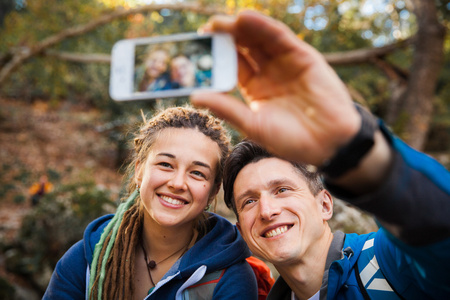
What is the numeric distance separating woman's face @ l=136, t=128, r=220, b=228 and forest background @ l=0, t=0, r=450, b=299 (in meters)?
1.32

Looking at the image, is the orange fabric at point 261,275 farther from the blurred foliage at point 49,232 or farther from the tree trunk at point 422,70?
the tree trunk at point 422,70

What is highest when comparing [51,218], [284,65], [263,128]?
[284,65]

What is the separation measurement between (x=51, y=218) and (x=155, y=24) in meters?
6.42

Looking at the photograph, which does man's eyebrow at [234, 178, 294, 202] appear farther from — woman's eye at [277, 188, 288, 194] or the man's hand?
the man's hand

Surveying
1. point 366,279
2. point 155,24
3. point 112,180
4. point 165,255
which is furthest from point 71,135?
point 366,279

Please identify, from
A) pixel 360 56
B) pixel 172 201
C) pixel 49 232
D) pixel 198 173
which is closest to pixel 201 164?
pixel 198 173

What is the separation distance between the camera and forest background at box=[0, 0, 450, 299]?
5.82 m

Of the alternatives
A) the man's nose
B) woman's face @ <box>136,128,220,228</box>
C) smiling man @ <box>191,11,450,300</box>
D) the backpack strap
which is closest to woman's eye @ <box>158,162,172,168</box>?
woman's face @ <box>136,128,220,228</box>

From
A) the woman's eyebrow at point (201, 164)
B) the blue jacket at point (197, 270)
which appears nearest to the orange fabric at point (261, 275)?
the blue jacket at point (197, 270)

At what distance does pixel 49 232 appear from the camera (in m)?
5.78

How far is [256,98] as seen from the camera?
98 cm

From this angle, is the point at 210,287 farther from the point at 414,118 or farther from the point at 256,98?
the point at 414,118

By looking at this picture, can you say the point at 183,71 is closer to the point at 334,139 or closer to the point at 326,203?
the point at 334,139

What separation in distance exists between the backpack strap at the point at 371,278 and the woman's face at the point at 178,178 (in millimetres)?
870
